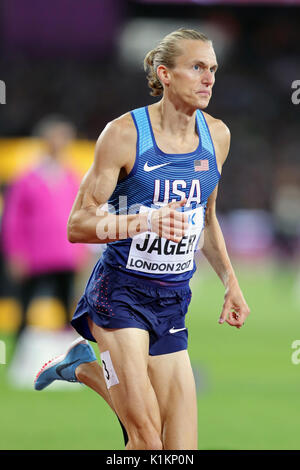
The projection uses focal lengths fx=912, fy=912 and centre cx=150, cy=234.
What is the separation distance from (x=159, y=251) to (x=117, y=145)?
0.58 m

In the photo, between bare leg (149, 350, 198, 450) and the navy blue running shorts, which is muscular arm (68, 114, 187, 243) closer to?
the navy blue running shorts

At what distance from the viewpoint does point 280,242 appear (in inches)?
955

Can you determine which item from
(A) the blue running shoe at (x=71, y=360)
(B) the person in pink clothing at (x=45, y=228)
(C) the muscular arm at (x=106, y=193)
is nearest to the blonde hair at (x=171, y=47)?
(C) the muscular arm at (x=106, y=193)

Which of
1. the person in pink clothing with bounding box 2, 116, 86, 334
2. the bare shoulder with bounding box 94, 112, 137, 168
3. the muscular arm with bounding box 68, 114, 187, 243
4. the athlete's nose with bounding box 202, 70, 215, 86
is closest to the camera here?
the muscular arm with bounding box 68, 114, 187, 243

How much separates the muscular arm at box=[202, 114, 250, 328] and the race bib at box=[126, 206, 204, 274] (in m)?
0.34

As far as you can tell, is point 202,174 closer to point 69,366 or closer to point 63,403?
point 69,366

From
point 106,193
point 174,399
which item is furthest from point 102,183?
point 174,399

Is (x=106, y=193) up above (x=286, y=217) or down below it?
above

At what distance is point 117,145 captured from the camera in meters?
4.31

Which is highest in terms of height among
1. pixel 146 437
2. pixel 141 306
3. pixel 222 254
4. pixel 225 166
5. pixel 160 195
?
pixel 160 195

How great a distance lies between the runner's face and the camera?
4.41 meters

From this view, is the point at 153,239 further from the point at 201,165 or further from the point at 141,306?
the point at 201,165

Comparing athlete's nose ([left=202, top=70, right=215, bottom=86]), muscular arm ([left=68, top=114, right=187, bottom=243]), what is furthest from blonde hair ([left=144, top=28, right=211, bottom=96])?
muscular arm ([left=68, top=114, right=187, bottom=243])

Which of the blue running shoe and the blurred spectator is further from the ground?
the blue running shoe
